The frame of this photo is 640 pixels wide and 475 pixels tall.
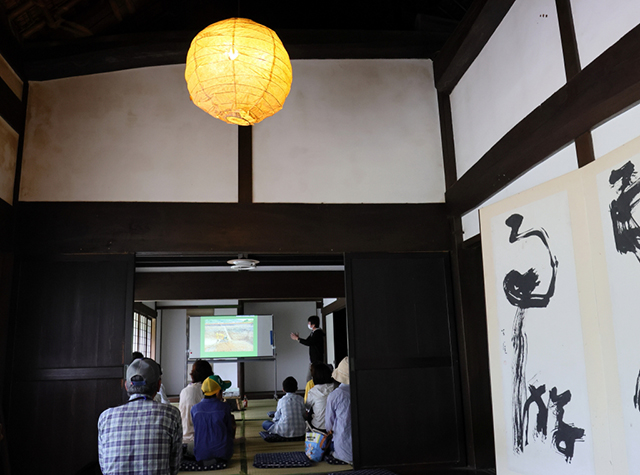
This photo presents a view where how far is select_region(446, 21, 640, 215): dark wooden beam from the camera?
2.25 metres

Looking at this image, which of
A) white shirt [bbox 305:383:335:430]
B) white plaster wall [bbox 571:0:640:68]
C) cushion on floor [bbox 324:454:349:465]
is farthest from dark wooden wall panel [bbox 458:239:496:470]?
white plaster wall [bbox 571:0:640:68]

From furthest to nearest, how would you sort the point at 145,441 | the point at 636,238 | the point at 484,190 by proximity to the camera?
the point at 484,190
the point at 145,441
the point at 636,238

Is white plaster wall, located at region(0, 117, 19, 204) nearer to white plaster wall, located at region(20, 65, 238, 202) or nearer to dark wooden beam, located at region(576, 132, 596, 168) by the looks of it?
white plaster wall, located at region(20, 65, 238, 202)

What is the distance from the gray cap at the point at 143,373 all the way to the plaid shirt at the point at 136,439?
74 mm

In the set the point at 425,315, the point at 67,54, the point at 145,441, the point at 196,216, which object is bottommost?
the point at 145,441

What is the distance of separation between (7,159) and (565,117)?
12.2 ft

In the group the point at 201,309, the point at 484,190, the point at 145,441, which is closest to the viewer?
the point at 145,441

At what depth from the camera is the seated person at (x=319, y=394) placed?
4715 millimetres

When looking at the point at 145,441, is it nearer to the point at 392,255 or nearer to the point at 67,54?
the point at 392,255

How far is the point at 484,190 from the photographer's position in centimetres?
366

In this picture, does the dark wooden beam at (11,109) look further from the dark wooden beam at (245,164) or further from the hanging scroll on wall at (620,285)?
the hanging scroll on wall at (620,285)

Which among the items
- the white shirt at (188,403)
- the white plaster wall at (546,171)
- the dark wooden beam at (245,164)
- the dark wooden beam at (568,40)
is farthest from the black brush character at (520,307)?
the white shirt at (188,403)

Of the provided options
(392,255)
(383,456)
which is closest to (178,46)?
(392,255)

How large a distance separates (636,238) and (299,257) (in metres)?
4.88
